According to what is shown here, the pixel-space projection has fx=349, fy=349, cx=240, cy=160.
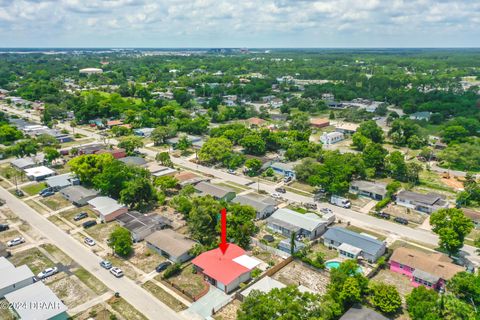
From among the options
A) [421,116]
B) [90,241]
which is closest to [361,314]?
[90,241]

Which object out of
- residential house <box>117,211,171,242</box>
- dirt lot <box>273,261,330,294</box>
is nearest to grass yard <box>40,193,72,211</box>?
residential house <box>117,211,171,242</box>

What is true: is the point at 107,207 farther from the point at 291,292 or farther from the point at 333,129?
the point at 333,129

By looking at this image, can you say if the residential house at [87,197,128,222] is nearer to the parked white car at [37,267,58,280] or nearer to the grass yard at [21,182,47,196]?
the parked white car at [37,267,58,280]

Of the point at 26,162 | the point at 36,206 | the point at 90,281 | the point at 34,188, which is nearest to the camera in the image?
the point at 90,281

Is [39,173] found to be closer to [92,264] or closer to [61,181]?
[61,181]

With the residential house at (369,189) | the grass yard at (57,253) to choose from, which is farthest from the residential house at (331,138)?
the grass yard at (57,253)

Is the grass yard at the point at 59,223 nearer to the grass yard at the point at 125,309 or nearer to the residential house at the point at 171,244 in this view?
the residential house at the point at 171,244

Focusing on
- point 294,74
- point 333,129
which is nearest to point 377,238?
point 333,129
